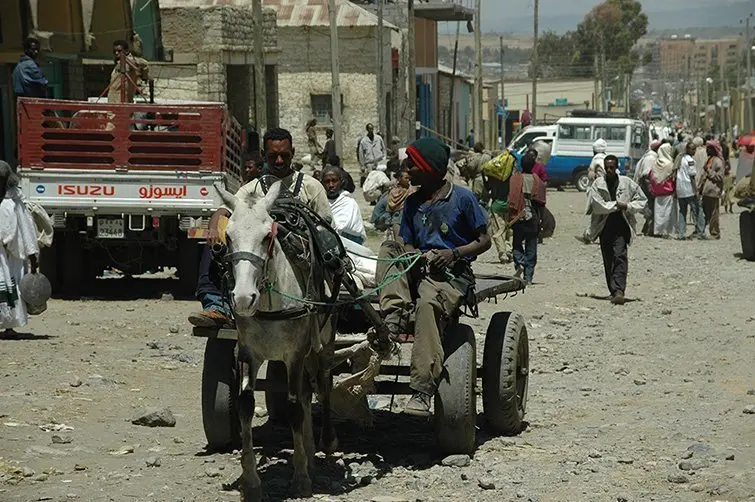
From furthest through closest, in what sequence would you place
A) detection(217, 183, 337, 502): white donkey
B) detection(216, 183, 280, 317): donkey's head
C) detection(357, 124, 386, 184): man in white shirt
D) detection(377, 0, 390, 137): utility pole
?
1. detection(377, 0, 390, 137): utility pole
2. detection(357, 124, 386, 184): man in white shirt
3. detection(217, 183, 337, 502): white donkey
4. detection(216, 183, 280, 317): donkey's head

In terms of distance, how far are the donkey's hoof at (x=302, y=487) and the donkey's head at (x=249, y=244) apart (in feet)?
3.53

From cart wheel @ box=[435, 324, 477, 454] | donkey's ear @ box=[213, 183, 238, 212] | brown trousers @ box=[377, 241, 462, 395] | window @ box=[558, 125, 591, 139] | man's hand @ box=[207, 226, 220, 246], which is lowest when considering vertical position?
window @ box=[558, 125, 591, 139]

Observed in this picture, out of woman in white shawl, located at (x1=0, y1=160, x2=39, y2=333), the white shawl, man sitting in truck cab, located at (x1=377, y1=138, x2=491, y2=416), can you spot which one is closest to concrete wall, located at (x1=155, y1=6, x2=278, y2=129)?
woman in white shawl, located at (x1=0, y1=160, x2=39, y2=333)

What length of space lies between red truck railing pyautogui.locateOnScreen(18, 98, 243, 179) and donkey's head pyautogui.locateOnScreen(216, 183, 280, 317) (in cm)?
845

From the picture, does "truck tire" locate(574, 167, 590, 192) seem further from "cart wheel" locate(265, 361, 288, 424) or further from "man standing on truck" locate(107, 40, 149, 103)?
"cart wheel" locate(265, 361, 288, 424)

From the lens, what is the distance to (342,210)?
9750mm

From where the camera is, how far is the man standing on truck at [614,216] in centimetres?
1641

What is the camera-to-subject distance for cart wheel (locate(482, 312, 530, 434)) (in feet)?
29.5

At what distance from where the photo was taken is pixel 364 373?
8.35 metres

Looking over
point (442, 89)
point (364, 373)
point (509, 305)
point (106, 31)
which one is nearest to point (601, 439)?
point (364, 373)

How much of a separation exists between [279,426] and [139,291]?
26.1 ft

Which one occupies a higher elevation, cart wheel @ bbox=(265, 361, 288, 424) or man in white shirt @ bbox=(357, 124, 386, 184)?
cart wheel @ bbox=(265, 361, 288, 424)

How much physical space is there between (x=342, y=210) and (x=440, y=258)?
61.9 inches

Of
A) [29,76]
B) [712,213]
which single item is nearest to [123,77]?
[29,76]
